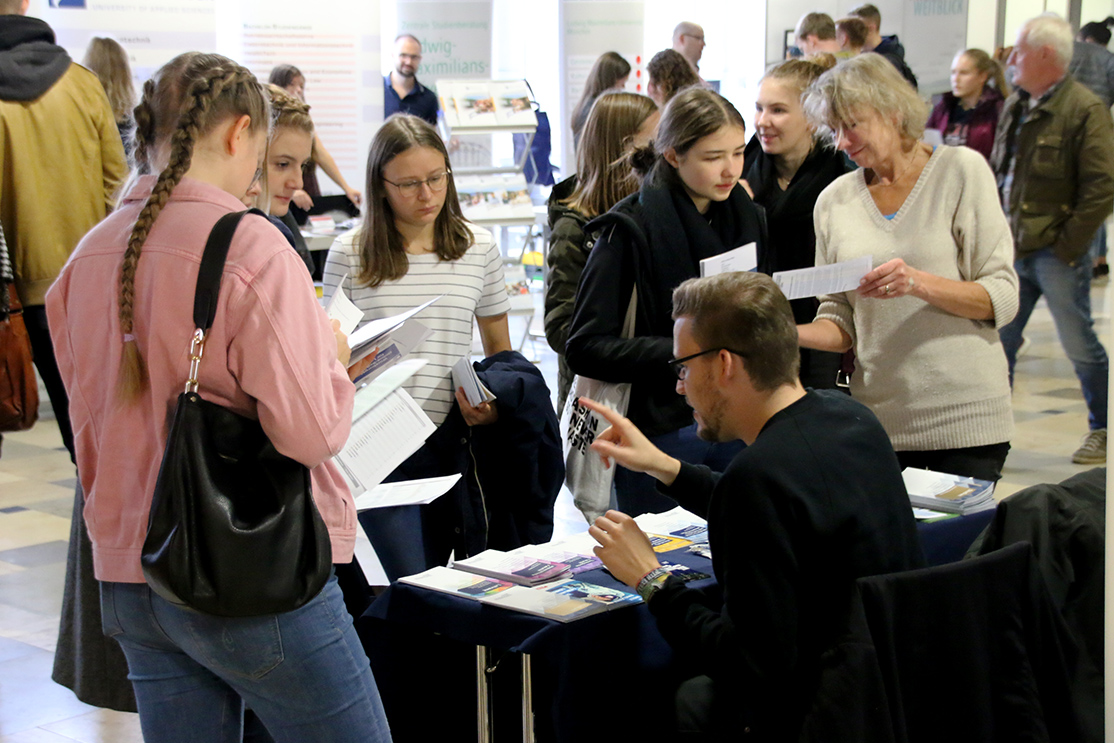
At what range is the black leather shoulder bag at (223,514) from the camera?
1.35m

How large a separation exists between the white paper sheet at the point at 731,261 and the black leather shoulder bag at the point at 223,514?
1367 mm

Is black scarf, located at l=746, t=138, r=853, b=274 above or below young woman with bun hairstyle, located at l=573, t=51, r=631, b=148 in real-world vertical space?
below

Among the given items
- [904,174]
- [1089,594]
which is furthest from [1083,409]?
[1089,594]

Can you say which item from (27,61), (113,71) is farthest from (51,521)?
(113,71)

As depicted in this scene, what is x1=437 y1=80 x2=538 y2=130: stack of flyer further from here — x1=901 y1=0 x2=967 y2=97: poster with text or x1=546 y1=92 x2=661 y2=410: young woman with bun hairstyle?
x1=546 y1=92 x2=661 y2=410: young woman with bun hairstyle

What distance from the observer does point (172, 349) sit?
140cm

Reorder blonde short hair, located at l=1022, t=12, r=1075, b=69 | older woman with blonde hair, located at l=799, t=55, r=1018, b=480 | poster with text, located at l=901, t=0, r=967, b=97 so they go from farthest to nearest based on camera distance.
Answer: poster with text, located at l=901, t=0, r=967, b=97, blonde short hair, located at l=1022, t=12, r=1075, b=69, older woman with blonde hair, located at l=799, t=55, r=1018, b=480

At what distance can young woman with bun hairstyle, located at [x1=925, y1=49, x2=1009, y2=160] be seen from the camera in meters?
6.64

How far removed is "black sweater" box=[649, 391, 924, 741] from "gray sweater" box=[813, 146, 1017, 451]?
0.86m

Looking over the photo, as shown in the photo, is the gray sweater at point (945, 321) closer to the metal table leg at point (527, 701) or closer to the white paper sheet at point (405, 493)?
the white paper sheet at point (405, 493)

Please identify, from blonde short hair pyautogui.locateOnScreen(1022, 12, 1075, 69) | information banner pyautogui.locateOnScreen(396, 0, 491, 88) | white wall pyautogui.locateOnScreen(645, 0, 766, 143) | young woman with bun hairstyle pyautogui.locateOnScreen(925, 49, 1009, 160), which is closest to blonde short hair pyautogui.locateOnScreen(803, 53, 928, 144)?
blonde short hair pyautogui.locateOnScreen(1022, 12, 1075, 69)

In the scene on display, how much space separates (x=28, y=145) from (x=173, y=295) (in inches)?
110

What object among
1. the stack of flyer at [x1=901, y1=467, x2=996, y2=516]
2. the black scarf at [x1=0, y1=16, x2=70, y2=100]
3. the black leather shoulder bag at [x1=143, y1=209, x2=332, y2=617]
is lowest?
the stack of flyer at [x1=901, y1=467, x2=996, y2=516]

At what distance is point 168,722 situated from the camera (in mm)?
1534
